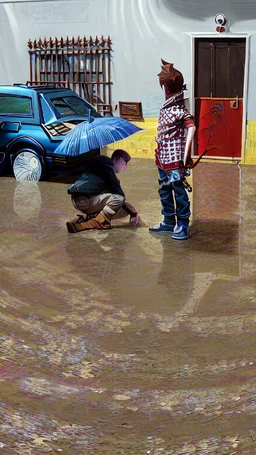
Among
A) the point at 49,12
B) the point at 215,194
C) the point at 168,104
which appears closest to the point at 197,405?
the point at 168,104

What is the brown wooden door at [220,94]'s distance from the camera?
13078 mm

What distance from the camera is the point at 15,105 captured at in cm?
1257

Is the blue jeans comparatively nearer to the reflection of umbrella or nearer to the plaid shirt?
the plaid shirt

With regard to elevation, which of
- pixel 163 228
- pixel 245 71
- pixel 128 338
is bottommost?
pixel 128 338

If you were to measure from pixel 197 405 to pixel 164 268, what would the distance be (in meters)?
2.87

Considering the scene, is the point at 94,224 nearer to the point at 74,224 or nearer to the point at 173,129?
the point at 74,224

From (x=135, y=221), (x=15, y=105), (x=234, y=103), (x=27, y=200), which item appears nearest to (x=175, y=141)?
(x=135, y=221)

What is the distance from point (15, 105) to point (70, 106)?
974mm

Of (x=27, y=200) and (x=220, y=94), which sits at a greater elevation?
(x=220, y=94)

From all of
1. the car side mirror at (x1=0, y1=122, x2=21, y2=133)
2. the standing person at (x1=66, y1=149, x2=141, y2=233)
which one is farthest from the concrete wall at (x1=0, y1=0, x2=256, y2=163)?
the standing person at (x1=66, y1=149, x2=141, y2=233)

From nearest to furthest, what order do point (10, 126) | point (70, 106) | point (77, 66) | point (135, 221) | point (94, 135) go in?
point (94, 135), point (135, 221), point (10, 126), point (70, 106), point (77, 66)

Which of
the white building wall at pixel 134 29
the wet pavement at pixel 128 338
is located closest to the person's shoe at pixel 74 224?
the wet pavement at pixel 128 338

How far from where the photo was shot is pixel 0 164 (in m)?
12.5

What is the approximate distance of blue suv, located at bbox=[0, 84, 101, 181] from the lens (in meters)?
11.9
